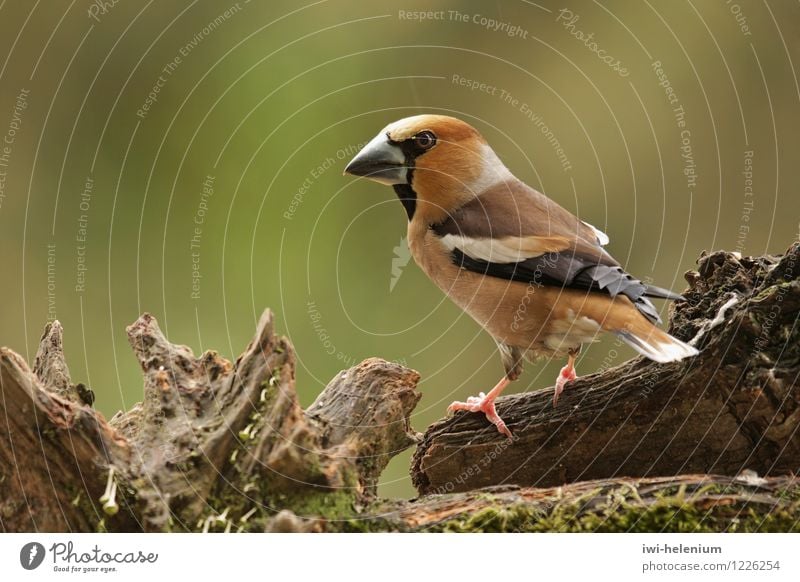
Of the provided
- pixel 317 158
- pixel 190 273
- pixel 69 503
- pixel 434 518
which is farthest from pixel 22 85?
pixel 434 518

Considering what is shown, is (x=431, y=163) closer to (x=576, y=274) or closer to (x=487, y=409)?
(x=576, y=274)

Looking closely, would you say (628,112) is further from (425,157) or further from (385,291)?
(385,291)

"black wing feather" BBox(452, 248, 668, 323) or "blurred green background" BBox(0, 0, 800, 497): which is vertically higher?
"blurred green background" BBox(0, 0, 800, 497)

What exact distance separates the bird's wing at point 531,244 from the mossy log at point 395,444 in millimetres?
350

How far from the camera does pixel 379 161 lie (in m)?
3.29

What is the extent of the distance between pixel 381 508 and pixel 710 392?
4.07 ft

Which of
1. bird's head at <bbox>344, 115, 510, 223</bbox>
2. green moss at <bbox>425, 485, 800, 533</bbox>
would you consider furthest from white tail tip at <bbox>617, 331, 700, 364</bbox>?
bird's head at <bbox>344, 115, 510, 223</bbox>

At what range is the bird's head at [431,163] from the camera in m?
3.29

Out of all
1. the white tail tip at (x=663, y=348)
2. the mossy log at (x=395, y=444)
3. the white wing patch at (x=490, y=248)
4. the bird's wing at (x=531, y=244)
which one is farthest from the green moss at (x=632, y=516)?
the white wing patch at (x=490, y=248)

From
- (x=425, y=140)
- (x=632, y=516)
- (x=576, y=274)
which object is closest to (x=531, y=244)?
(x=576, y=274)

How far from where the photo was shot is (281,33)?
3.88 m

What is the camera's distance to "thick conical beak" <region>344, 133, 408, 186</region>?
3.26m
